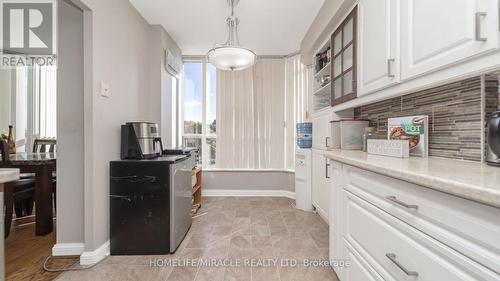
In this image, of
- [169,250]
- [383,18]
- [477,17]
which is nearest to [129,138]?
[169,250]

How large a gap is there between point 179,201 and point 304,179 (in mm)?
1821

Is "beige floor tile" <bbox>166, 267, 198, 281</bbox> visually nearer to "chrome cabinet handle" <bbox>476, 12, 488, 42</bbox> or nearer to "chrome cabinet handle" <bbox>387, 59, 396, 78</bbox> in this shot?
"chrome cabinet handle" <bbox>387, 59, 396, 78</bbox>

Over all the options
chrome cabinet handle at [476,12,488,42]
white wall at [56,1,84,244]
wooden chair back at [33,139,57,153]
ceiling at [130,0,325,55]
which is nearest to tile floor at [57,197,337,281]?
white wall at [56,1,84,244]

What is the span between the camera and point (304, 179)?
331 centimetres

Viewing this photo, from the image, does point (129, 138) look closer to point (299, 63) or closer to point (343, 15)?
point (343, 15)

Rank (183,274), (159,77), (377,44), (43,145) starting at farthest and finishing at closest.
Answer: (43,145)
(159,77)
(183,274)
(377,44)

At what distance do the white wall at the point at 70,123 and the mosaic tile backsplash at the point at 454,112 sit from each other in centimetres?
268

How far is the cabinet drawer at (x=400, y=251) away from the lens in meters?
0.67

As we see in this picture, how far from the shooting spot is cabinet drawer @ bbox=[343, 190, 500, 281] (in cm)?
67

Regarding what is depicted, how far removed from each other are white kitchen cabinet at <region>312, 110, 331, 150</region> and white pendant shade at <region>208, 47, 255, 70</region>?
3.65ft

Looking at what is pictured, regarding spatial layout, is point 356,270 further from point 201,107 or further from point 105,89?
point 201,107

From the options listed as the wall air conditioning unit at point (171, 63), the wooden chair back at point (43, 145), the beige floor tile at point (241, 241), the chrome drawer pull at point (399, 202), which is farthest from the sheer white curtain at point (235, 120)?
the chrome drawer pull at point (399, 202)

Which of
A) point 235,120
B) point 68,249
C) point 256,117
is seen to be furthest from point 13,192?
point 256,117

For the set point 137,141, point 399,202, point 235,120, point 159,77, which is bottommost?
point 399,202
